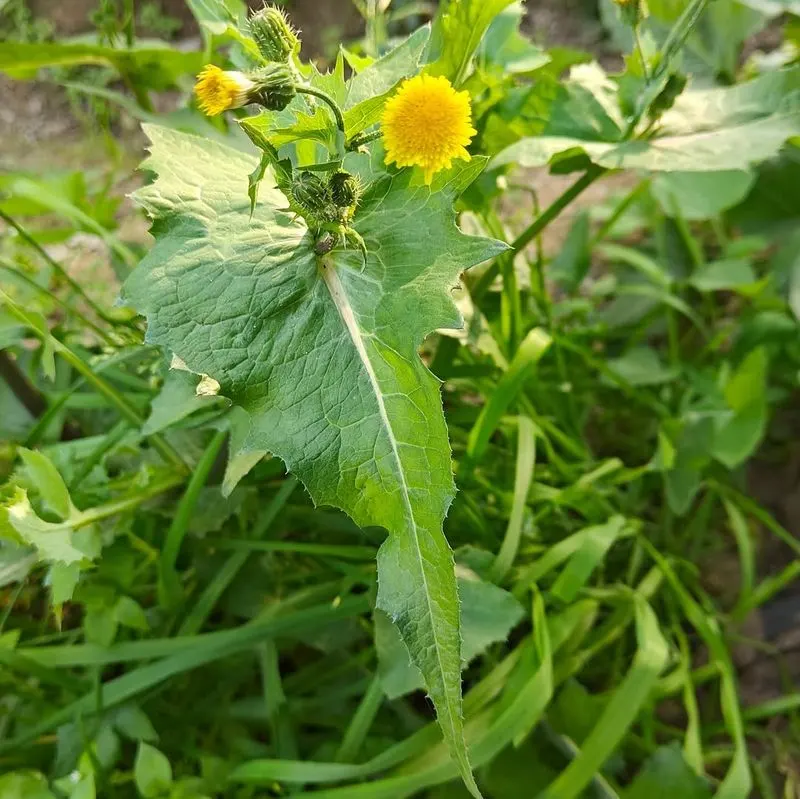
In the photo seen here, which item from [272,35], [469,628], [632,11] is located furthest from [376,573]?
[632,11]

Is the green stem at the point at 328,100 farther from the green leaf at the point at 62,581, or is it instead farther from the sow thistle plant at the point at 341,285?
the green leaf at the point at 62,581

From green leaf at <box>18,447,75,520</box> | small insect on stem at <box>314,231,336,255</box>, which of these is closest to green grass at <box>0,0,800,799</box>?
green leaf at <box>18,447,75,520</box>

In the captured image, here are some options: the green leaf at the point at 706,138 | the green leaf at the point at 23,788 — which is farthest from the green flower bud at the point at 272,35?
the green leaf at the point at 23,788

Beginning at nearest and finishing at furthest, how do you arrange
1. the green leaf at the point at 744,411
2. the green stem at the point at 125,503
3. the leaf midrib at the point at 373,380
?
the leaf midrib at the point at 373,380 < the green stem at the point at 125,503 < the green leaf at the point at 744,411

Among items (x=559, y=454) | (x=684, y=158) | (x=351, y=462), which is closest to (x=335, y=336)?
(x=351, y=462)

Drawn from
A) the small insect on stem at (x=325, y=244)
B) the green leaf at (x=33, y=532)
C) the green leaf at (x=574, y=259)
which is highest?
the small insect on stem at (x=325, y=244)

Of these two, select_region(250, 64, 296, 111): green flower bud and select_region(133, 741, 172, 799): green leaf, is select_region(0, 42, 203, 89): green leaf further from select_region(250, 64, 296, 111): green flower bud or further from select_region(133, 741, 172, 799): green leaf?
select_region(133, 741, 172, 799): green leaf

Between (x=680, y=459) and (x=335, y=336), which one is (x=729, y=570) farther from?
(x=335, y=336)
